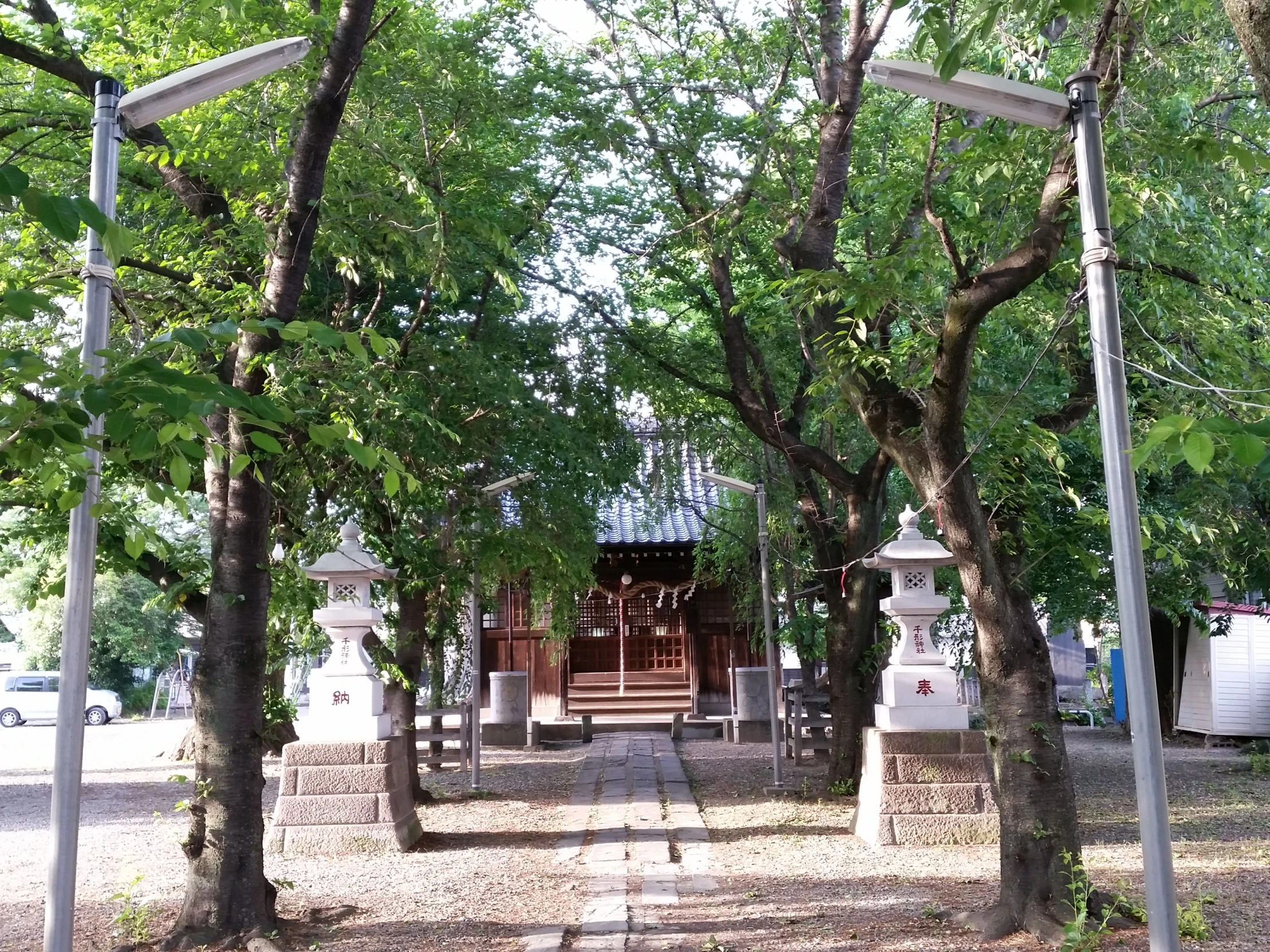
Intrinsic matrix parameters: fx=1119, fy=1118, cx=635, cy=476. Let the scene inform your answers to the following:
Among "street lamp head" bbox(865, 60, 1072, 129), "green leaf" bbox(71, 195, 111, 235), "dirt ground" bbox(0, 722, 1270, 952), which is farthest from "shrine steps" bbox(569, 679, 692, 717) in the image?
"green leaf" bbox(71, 195, 111, 235)

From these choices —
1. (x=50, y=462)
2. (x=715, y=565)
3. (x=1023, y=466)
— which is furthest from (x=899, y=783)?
(x=715, y=565)

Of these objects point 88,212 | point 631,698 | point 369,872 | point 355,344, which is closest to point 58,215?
point 88,212

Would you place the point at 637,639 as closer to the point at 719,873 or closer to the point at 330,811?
the point at 330,811

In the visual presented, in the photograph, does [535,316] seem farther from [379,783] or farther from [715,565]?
[715,565]

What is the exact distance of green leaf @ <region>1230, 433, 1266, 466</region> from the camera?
7.68 feet

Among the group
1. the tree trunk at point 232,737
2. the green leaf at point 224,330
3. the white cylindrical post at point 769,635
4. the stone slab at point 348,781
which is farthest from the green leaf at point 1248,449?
the white cylindrical post at point 769,635

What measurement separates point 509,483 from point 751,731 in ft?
34.8

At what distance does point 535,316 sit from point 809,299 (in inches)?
212

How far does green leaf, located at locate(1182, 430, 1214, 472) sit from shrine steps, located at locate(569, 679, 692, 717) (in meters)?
22.6

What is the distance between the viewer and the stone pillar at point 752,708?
21.1 m

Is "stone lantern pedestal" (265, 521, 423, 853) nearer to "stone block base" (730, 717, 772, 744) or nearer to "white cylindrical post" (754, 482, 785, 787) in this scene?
"white cylindrical post" (754, 482, 785, 787)

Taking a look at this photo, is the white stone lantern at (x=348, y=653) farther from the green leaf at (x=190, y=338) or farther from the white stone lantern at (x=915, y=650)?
the green leaf at (x=190, y=338)

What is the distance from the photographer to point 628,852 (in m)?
9.66

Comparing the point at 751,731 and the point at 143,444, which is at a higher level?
the point at 143,444
